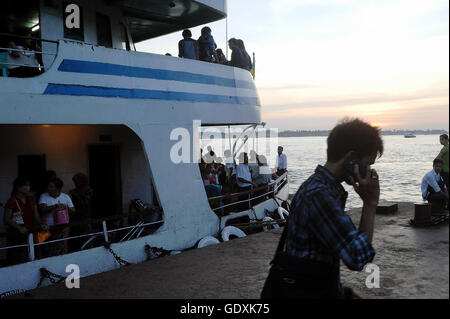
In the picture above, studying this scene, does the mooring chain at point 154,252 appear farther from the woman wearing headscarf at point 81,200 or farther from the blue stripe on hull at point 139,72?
→ the blue stripe on hull at point 139,72

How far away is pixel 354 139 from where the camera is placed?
205 centimetres

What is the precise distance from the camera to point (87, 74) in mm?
7148

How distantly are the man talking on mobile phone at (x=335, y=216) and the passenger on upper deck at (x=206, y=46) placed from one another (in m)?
8.31

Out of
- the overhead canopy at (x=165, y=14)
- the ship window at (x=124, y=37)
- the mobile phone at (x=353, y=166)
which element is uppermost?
the overhead canopy at (x=165, y=14)

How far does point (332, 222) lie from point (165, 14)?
9.82 meters

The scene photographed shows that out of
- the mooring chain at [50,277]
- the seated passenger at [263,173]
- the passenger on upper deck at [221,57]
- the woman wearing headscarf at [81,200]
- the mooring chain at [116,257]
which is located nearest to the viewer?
the mooring chain at [50,277]

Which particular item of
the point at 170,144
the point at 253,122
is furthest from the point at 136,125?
the point at 253,122

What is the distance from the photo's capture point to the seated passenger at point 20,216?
616cm

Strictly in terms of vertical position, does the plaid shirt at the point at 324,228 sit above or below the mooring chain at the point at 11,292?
above

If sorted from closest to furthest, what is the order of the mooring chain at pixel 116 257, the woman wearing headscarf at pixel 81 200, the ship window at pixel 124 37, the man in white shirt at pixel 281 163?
the mooring chain at pixel 116 257
the woman wearing headscarf at pixel 81 200
the ship window at pixel 124 37
the man in white shirt at pixel 281 163

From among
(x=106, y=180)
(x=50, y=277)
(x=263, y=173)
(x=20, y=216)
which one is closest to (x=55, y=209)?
(x=20, y=216)

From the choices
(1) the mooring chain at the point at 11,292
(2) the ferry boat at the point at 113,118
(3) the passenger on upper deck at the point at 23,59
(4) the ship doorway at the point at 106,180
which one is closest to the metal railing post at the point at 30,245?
(2) the ferry boat at the point at 113,118
